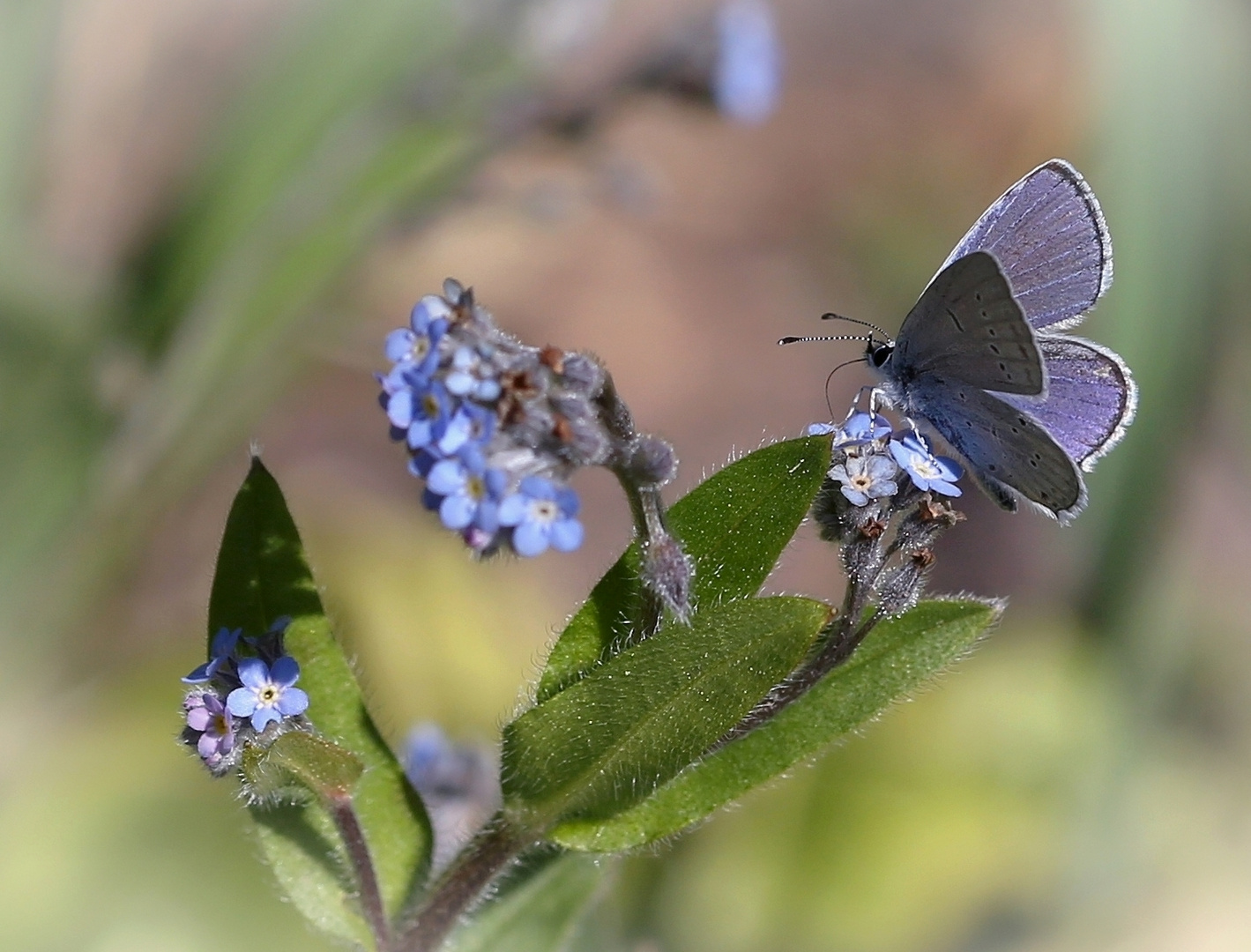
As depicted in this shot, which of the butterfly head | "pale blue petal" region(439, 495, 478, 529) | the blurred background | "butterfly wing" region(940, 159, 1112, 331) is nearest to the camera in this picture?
"pale blue petal" region(439, 495, 478, 529)

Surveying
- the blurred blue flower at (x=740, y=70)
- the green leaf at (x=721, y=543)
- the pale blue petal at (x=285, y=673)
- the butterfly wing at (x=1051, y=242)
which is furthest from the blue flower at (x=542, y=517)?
the blurred blue flower at (x=740, y=70)

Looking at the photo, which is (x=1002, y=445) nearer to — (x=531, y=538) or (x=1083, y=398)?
(x=1083, y=398)

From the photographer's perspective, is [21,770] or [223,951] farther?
[21,770]

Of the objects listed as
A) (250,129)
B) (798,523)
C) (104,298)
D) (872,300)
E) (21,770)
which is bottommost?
(798,523)

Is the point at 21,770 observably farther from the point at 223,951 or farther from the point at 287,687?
the point at 287,687

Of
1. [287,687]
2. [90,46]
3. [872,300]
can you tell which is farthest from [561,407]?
[90,46]

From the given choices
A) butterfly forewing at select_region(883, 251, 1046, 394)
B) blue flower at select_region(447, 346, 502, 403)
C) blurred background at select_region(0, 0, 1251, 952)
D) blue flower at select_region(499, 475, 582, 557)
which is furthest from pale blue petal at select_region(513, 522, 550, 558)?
blurred background at select_region(0, 0, 1251, 952)

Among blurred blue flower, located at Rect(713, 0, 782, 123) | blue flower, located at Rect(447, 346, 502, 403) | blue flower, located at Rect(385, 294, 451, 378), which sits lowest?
blue flower, located at Rect(447, 346, 502, 403)

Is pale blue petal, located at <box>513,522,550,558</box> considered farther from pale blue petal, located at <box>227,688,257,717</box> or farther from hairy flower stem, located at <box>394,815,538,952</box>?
hairy flower stem, located at <box>394,815,538,952</box>
